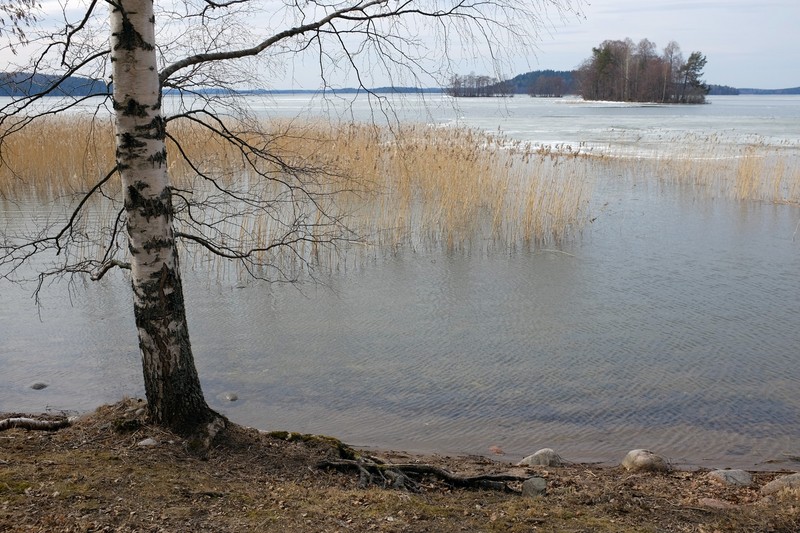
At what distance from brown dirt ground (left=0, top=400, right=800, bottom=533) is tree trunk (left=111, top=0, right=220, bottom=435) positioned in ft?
0.84

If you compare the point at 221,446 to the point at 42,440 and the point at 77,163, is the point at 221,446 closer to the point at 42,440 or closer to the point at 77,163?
the point at 42,440

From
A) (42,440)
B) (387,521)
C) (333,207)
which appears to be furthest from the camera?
(333,207)

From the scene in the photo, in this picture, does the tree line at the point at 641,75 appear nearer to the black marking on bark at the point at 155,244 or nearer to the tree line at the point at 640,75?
the tree line at the point at 640,75

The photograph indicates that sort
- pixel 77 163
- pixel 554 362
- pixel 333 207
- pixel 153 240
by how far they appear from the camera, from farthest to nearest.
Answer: pixel 77 163 < pixel 333 207 < pixel 554 362 < pixel 153 240

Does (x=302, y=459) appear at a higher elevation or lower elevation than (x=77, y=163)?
lower

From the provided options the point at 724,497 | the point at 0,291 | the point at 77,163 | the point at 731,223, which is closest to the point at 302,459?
the point at 724,497

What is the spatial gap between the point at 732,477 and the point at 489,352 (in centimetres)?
275

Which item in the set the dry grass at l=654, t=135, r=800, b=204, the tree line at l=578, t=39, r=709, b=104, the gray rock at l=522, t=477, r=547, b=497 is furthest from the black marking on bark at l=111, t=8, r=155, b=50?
the tree line at l=578, t=39, r=709, b=104

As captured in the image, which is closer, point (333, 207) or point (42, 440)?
point (42, 440)

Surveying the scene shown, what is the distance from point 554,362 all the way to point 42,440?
4219mm

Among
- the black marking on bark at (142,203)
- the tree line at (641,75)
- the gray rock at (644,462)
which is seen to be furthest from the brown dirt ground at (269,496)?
the tree line at (641,75)

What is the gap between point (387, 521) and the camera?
9.67 feet

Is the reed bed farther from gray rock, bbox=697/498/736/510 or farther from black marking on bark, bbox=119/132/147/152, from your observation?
gray rock, bbox=697/498/736/510

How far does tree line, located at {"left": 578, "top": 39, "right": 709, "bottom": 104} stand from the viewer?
69625 millimetres
